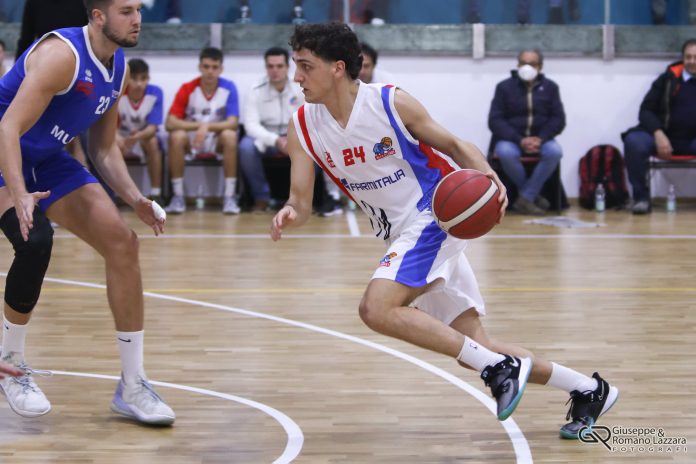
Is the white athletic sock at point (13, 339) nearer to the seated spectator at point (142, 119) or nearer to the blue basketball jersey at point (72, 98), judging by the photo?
the blue basketball jersey at point (72, 98)

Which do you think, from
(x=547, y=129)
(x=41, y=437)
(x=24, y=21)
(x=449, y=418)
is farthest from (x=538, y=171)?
(x=41, y=437)

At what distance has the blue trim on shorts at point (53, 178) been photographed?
418 centimetres

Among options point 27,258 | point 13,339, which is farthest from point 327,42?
point 13,339

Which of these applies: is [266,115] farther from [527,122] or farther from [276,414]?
[276,414]

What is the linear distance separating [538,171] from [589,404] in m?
6.58

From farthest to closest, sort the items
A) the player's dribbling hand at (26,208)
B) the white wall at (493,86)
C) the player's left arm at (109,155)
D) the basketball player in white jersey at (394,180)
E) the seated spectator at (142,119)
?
the white wall at (493,86) < the seated spectator at (142,119) < the player's left arm at (109,155) < the basketball player in white jersey at (394,180) < the player's dribbling hand at (26,208)

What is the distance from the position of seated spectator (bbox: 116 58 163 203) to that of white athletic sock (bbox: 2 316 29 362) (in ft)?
20.6

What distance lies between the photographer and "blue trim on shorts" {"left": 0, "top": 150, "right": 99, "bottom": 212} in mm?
4176

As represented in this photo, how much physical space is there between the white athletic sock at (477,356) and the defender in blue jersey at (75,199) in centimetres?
112

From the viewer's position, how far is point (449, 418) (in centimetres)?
415

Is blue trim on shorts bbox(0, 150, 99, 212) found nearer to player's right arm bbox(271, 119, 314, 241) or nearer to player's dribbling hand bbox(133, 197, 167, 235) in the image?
player's dribbling hand bbox(133, 197, 167, 235)

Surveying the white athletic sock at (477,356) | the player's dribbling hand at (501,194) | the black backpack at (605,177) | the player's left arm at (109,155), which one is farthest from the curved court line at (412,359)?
the black backpack at (605,177)

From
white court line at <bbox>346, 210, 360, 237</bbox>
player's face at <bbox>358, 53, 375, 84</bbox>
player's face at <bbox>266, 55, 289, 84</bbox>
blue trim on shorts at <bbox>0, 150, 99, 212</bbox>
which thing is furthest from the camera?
player's face at <bbox>266, 55, 289, 84</bbox>

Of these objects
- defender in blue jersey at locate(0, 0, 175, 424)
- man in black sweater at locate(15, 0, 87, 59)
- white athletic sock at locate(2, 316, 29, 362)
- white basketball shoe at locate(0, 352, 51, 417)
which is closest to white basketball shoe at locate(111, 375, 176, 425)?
defender in blue jersey at locate(0, 0, 175, 424)
